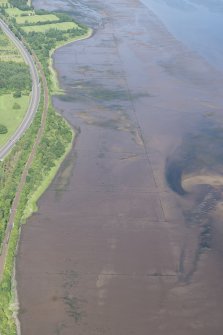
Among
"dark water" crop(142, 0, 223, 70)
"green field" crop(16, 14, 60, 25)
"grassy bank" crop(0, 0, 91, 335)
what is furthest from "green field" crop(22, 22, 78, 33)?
"grassy bank" crop(0, 0, 91, 335)

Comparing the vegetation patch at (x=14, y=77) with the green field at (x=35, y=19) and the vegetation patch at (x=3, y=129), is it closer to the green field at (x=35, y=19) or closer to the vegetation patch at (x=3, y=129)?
the vegetation patch at (x=3, y=129)

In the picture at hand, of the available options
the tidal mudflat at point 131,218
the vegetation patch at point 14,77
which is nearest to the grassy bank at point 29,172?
the tidal mudflat at point 131,218

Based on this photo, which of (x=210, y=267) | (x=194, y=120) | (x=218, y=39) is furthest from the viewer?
(x=218, y=39)

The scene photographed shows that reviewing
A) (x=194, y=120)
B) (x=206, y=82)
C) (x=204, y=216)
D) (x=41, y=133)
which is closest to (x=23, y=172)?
(x=41, y=133)

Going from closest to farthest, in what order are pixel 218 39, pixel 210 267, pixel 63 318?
pixel 63 318 < pixel 210 267 < pixel 218 39

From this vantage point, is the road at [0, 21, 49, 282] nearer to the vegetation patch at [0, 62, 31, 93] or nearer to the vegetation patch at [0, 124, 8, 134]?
the vegetation patch at [0, 62, 31, 93]

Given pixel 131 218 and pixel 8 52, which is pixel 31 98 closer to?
pixel 8 52

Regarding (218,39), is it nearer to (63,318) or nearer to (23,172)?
(23,172)
